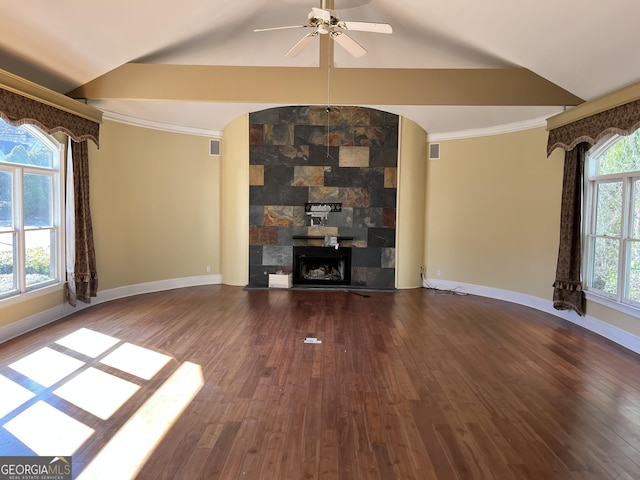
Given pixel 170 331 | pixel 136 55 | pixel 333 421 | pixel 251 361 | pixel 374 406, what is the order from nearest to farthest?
1. pixel 333 421
2. pixel 374 406
3. pixel 251 361
4. pixel 170 331
5. pixel 136 55

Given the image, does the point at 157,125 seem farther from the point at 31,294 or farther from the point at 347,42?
the point at 347,42

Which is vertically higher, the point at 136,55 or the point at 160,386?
the point at 136,55

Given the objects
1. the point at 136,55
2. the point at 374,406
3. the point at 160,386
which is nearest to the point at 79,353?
the point at 160,386

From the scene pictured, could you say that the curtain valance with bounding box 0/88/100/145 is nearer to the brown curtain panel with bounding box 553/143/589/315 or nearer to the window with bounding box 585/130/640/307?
the brown curtain panel with bounding box 553/143/589/315

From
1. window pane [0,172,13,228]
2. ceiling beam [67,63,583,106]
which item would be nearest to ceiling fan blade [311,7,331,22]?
ceiling beam [67,63,583,106]

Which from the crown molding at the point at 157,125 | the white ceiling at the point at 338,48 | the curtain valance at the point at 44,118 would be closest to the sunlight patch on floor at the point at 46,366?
the curtain valance at the point at 44,118

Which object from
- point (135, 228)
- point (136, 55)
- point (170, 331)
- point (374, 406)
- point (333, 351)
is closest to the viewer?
point (374, 406)

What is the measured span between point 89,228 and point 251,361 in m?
3.23

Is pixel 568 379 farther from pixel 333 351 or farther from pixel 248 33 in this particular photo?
pixel 248 33

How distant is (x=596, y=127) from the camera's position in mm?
4504

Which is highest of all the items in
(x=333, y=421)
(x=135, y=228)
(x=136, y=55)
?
(x=136, y=55)

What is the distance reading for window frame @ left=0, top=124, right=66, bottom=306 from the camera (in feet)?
14.6

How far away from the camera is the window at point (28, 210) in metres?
4.36

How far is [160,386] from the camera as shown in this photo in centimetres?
317
